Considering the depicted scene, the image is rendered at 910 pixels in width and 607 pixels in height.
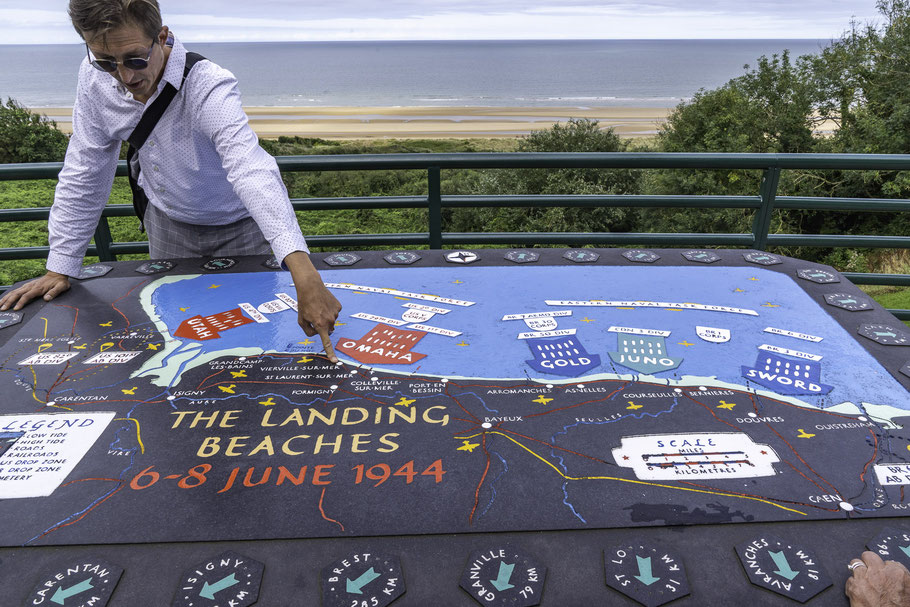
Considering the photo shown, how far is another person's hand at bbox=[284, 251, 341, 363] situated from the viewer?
166 cm

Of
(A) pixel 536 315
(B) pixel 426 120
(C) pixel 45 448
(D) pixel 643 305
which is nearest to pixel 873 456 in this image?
(D) pixel 643 305

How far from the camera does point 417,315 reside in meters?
1.91

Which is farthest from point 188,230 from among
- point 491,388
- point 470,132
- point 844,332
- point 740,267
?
point 470,132

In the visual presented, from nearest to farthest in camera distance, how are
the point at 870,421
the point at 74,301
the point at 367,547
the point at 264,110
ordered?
1. the point at 367,547
2. the point at 870,421
3. the point at 74,301
4. the point at 264,110

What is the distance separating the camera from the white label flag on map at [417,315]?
1.88 m

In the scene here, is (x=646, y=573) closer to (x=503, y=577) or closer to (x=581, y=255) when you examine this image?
(x=503, y=577)

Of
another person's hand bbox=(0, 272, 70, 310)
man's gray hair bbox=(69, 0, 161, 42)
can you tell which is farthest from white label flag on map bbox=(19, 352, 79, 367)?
man's gray hair bbox=(69, 0, 161, 42)

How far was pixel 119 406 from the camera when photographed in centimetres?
146

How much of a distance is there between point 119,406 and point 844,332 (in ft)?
6.47

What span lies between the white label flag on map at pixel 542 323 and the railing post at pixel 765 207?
6.01 feet

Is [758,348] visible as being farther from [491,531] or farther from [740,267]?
[491,531]

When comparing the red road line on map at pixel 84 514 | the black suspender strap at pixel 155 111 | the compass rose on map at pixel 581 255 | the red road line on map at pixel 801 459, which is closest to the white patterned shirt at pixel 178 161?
the black suspender strap at pixel 155 111

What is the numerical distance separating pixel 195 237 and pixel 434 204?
1178mm

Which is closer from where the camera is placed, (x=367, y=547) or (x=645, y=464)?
(x=367, y=547)
